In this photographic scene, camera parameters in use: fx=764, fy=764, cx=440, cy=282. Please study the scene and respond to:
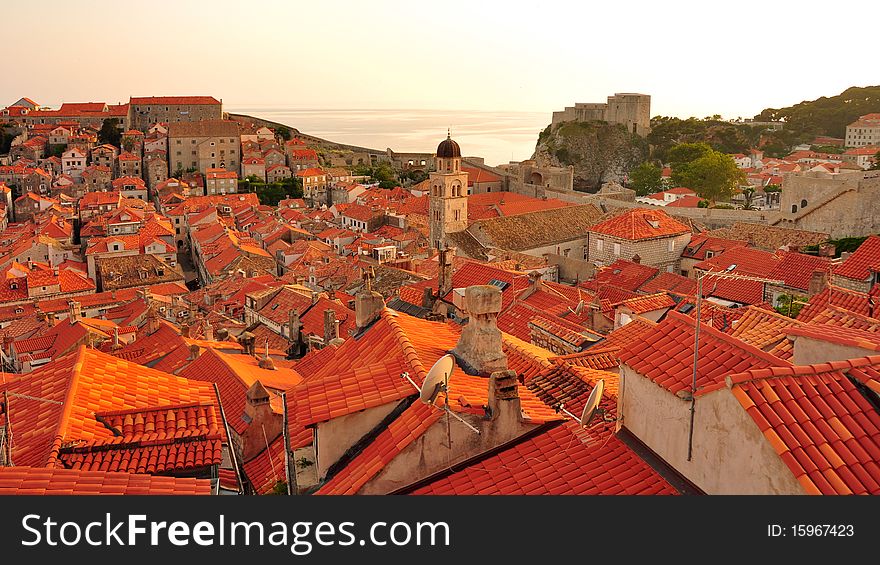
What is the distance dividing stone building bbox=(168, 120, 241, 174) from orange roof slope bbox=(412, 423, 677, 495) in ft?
264

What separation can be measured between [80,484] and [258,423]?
3693mm

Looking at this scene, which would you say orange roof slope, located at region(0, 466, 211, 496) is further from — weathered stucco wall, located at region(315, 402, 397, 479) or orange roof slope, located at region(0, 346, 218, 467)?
orange roof slope, located at region(0, 346, 218, 467)

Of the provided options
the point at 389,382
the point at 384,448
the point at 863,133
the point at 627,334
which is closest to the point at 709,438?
the point at 384,448

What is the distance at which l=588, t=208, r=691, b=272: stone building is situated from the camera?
27219 mm

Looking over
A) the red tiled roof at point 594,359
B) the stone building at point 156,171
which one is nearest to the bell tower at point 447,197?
the red tiled roof at point 594,359

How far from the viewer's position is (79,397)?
6.57 m

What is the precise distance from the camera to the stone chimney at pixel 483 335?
5.68 meters

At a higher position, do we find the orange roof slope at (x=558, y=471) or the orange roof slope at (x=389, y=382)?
the orange roof slope at (x=389, y=382)

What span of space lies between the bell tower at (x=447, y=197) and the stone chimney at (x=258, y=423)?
93.3 ft

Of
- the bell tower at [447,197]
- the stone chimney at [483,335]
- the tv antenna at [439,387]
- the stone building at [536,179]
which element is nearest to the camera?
the tv antenna at [439,387]

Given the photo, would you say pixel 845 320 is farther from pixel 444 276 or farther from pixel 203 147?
pixel 203 147

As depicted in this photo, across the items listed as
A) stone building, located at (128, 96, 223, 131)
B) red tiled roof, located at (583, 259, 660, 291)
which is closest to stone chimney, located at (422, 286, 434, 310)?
red tiled roof, located at (583, 259, 660, 291)

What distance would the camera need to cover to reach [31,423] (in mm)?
6273

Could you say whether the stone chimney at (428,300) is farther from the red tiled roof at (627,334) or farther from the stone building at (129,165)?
the stone building at (129,165)
